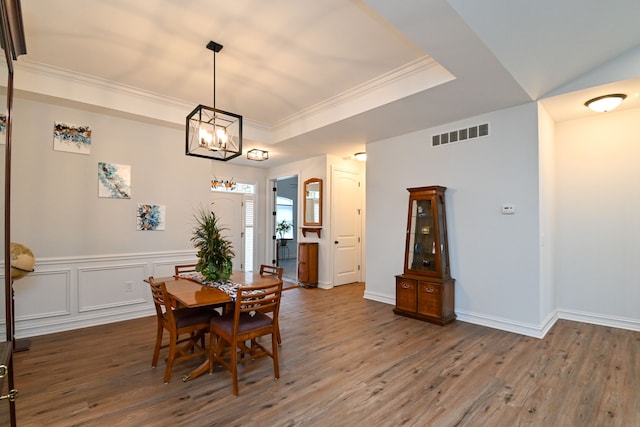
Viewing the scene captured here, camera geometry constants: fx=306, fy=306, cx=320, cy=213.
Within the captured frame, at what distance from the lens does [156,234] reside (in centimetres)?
454

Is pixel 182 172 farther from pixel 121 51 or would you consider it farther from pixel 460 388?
pixel 460 388

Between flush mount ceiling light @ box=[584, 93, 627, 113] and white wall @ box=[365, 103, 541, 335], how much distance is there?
0.62 metres

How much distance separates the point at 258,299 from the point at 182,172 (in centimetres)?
311

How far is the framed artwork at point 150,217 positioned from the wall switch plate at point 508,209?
4.72 meters

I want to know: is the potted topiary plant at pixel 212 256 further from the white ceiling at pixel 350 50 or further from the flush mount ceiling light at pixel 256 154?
the flush mount ceiling light at pixel 256 154

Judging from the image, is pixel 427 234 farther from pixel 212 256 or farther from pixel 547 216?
pixel 212 256

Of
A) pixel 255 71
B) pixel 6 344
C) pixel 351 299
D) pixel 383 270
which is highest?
pixel 255 71

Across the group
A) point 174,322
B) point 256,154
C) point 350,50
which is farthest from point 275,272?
point 350,50

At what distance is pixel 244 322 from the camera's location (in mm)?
2625

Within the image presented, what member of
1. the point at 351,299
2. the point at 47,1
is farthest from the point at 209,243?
the point at 351,299

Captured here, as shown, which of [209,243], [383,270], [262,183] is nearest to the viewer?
[209,243]

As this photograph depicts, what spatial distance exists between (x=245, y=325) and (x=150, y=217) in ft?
9.15

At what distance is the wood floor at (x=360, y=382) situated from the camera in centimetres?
214

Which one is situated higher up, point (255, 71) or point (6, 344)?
point (255, 71)
